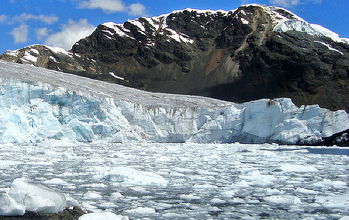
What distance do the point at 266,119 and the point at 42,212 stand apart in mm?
19542

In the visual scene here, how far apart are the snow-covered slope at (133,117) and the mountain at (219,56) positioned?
31.8 metres

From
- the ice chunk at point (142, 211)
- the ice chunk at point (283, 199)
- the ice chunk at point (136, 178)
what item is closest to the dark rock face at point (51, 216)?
the ice chunk at point (142, 211)

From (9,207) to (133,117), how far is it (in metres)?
17.8

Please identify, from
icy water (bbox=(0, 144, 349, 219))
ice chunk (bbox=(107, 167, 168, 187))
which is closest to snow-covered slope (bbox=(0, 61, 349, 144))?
icy water (bbox=(0, 144, 349, 219))


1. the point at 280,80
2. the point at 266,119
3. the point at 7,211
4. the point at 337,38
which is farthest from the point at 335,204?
the point at 337,38

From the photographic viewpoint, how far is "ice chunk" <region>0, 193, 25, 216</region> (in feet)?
11.3

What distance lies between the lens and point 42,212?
142 inches

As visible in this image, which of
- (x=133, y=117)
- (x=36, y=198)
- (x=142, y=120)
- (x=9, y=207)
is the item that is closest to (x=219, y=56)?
(x=142, y=120)

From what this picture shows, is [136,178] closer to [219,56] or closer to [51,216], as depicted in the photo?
[51,216]

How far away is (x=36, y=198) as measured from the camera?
363 centimetres

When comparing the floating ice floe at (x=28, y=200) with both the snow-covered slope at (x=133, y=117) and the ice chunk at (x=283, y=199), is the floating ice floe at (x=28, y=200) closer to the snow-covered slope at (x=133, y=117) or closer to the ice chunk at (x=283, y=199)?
the ice chunk at (x=283, y=199)

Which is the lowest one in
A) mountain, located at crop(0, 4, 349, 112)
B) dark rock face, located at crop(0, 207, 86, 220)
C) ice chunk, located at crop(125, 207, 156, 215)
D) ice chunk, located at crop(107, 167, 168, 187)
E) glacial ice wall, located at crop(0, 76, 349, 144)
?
ice chunk, located at crop(125, 207, 156, 215)

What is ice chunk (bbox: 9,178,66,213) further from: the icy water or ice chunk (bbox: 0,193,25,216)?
the icy water

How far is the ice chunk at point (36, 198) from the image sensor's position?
3.60 m
